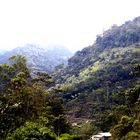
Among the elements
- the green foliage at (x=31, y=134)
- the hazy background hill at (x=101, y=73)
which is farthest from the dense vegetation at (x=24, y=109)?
the hazy background hill at (x=101, y=73)

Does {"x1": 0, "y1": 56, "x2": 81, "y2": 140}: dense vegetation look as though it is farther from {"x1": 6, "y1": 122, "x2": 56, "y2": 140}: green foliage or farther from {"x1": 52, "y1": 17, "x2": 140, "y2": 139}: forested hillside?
{"x1": 52, "y1": 17, "x2": 140, "y2": 139}: forested hillside

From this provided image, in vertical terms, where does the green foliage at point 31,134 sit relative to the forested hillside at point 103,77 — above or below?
below

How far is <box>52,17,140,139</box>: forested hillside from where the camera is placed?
79938 millimetres

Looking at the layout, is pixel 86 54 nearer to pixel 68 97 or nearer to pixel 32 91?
pixel 68 97

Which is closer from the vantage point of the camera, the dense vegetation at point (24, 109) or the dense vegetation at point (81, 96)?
the dense vegetation at point (24, 109)

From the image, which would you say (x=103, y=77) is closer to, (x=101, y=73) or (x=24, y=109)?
(x=101, y=73)

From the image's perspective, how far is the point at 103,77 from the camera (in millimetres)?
123938

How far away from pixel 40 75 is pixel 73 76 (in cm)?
10320

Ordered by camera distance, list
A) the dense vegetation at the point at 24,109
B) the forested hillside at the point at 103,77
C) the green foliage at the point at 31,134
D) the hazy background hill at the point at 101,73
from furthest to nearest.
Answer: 1. the hazy background hill at the point at 101,73
2. the forested hillside at the point at 103,77
3. the dense vegetation at the point at 24,109
4. the green foliage at the point at 31,134

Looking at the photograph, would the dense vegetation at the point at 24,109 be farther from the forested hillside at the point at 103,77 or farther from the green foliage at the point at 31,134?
the forested hillside at the point at 103,77

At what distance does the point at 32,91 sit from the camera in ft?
132

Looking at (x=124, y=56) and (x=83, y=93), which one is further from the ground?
(x=124, y=56)

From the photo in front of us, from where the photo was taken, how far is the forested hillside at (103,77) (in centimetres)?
7994

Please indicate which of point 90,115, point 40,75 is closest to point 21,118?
point 40,75
